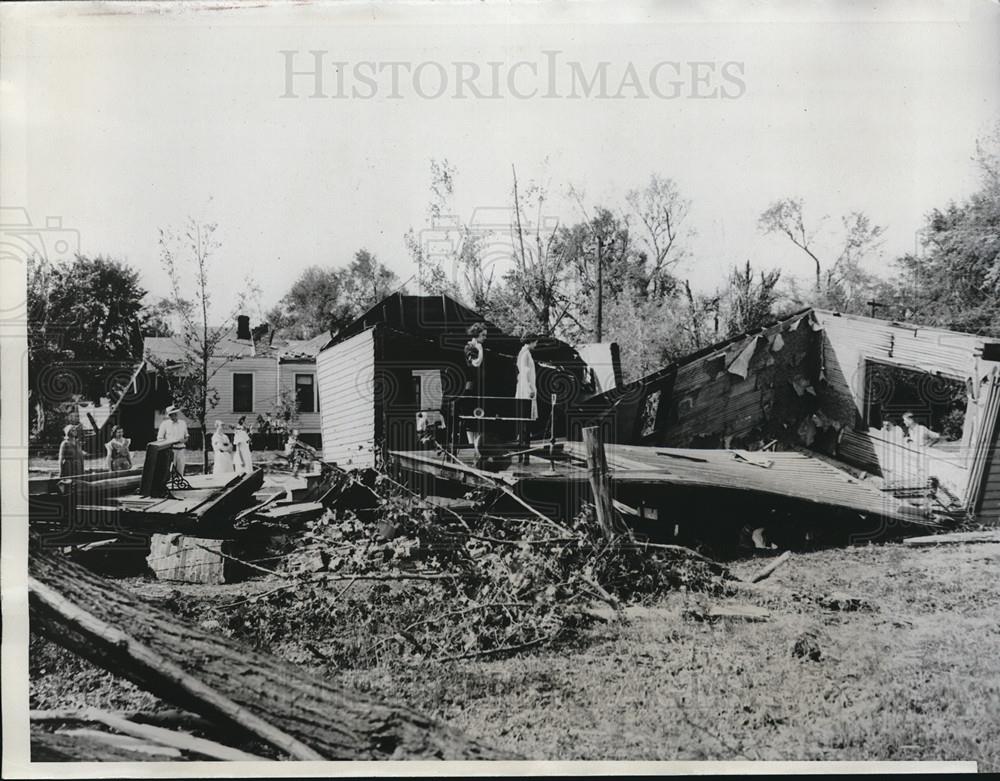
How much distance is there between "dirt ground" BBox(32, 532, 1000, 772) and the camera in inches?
141

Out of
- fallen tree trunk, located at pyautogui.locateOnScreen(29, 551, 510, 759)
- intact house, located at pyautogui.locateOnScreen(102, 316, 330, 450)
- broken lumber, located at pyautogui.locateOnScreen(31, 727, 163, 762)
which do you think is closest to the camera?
fallen tree trunk, located at pyautogui.locateOnScreen(29, 551, 510, 759)

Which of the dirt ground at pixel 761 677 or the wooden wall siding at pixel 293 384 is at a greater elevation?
the wooden wall siding at pixel 293 384

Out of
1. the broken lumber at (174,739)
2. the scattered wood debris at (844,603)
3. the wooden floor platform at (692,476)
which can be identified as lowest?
the broken lumber at (174,739)

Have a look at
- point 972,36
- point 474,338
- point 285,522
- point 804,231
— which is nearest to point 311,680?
point 285,522

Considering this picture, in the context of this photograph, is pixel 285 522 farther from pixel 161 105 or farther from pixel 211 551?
pixel 161 105

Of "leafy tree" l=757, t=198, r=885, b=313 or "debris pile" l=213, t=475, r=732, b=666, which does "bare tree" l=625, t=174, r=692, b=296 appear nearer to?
"leafy tree" l=757, t=198, r=885, b=313

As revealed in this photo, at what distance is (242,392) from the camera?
149 inches

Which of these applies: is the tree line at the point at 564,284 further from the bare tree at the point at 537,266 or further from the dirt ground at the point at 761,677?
the dirt ground at the point at 761,677

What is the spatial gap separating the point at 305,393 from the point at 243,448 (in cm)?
44

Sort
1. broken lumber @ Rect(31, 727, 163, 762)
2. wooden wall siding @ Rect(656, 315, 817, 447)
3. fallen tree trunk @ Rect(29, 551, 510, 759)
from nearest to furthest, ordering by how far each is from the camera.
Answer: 1. fallen tree trunk @ Rect(29, 551, 510, 759)
2. broken lumber @ Rect(31, 727, 163, 762)
3. wooden wall siding @ Rect(656, 315, 817, 447)

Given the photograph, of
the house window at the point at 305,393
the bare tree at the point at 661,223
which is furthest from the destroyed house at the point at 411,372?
the bare tree at the point at 661,223

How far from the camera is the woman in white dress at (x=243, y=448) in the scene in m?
3.77

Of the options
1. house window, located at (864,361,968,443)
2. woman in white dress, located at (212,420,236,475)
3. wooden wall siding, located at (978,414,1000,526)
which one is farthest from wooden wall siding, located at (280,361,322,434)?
wooden wall siding, located at (978,414,1000,526)

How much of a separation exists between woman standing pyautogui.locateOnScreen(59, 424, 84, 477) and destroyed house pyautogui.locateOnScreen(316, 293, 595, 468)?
1.28 meters
